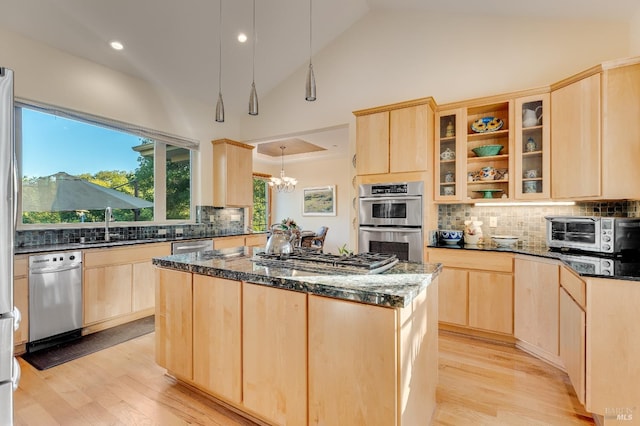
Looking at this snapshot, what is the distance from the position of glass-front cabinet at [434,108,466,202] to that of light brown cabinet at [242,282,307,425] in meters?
2.48

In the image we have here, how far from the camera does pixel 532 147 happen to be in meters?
3.05

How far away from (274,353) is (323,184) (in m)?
6.68

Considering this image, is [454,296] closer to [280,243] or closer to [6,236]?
[280,243]

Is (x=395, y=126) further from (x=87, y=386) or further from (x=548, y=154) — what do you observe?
(x=87, y=386)

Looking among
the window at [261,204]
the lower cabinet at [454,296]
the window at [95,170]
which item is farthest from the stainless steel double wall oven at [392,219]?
the window at [261,204]

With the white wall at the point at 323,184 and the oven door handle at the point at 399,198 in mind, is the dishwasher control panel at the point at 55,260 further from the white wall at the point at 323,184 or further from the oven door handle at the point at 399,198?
the white wall at the point at 323,184

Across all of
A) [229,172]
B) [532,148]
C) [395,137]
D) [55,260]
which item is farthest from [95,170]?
[532,148]

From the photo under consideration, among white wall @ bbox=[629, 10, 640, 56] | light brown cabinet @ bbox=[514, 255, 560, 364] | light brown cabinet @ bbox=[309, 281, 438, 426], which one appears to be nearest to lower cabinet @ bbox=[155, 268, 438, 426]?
light brown cabinet @ bbox=[309, 281, 438, 426]

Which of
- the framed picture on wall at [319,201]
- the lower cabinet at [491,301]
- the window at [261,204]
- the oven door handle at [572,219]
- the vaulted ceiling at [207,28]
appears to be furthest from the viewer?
the window at [261,204]

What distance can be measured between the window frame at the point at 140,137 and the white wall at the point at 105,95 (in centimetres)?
7

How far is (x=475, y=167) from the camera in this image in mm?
3469

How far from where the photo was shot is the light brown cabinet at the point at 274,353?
1.56 metres

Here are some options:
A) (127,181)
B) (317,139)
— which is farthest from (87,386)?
(317,139)

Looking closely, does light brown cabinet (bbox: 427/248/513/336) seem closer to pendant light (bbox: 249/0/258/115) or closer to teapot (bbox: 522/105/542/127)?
teapot (bbox: 522/105/542/127)
